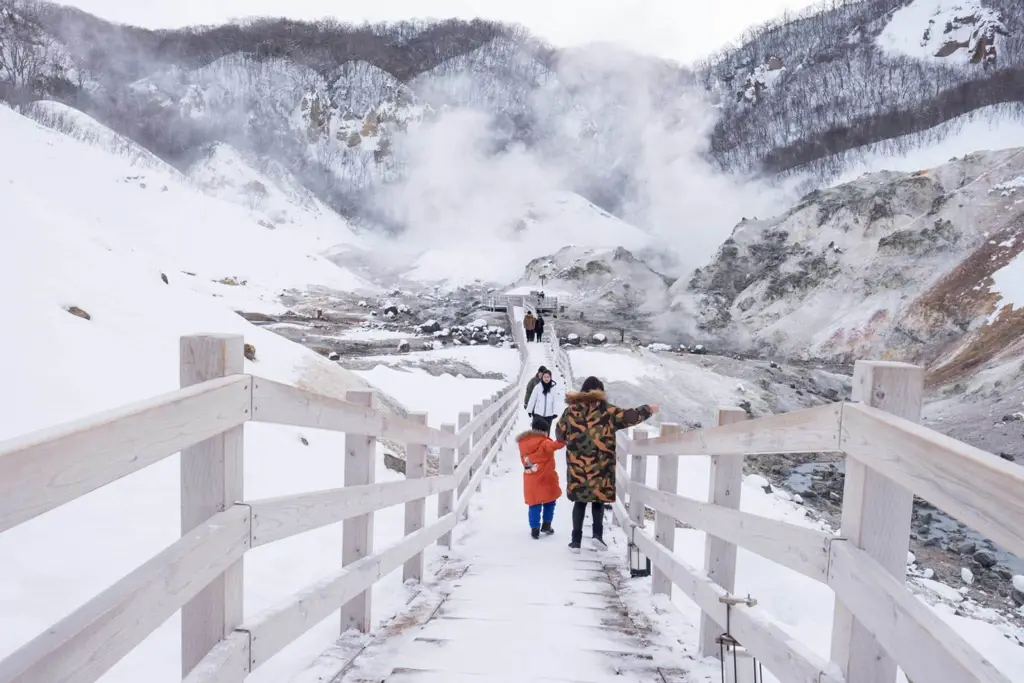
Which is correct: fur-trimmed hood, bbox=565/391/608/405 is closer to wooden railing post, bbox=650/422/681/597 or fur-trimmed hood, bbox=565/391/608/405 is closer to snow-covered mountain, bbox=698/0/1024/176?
wooden railing post, bbox=650/422/681/597

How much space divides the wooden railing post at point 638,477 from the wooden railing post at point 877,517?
11.6 feet

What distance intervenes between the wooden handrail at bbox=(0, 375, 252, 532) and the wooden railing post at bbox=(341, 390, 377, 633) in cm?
134

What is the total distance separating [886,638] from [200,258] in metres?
71.6

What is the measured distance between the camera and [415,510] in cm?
462

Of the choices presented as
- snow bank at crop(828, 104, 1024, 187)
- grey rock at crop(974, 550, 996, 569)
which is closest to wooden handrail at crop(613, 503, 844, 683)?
grey rock at crop(974, 550, 996, 569)

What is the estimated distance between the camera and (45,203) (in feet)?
38.7

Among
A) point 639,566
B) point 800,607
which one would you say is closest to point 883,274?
point 800,607

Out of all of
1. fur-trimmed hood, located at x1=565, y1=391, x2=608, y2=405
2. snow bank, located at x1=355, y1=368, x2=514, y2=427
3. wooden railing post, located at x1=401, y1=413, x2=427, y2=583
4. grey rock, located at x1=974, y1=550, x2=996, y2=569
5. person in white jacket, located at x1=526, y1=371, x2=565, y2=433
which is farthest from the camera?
snow bank, located at x1=355, y1=368, x2=514, y2=427

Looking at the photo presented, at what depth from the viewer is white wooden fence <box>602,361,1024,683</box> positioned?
4.62 feet

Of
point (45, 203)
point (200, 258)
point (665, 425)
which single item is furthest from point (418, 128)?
point (665, 425)

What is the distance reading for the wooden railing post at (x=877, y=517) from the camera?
1947 millimetres

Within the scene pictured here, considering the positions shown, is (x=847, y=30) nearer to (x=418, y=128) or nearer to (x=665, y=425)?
(x=418, y=128)

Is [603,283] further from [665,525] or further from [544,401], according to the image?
[665,525]

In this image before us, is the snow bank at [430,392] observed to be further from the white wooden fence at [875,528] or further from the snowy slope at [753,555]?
the white wooden fence at [875,528]
